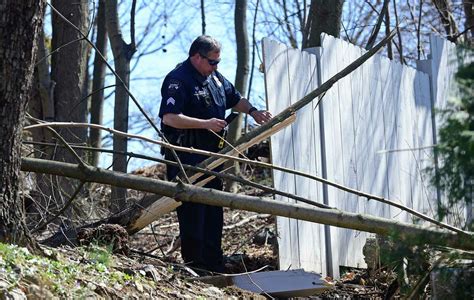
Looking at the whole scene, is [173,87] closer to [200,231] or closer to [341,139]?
[200,231]

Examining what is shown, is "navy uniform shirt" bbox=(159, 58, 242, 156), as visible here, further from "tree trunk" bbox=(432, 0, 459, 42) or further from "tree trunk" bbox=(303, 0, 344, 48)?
"tree trunk" bbox=(432, 0, 459, 42)

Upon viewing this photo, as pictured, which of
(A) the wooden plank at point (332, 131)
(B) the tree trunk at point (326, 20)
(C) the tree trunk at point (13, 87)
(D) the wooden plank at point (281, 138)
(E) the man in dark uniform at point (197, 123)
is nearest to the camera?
(C) the tree trunk at point (13, 87)

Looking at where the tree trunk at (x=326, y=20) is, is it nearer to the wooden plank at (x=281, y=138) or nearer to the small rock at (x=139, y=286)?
the wooden plank at (x=281, y=138)

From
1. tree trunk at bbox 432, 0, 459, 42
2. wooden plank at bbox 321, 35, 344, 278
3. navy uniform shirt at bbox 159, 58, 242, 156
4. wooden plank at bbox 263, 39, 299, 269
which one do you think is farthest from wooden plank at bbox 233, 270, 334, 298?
tree trunk at bbox 432, 0, 459, 42

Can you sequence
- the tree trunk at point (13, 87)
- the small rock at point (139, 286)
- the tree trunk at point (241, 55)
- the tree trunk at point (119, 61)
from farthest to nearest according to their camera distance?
the tree trunk at point (241, 55) < the tree trunk at point (119, 61) < the small rock at point (139, 286) < the tree trunk at point (13, 87)

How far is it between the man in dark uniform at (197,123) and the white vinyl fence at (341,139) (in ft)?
1.17

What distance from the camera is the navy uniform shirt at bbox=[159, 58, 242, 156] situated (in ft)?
24.3

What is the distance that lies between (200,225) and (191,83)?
108 cm

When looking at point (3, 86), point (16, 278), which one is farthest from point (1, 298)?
point (3, 86)

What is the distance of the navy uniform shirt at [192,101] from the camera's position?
7.41 metres

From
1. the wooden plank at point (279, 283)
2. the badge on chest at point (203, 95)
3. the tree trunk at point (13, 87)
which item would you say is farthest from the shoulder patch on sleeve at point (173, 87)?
the tree trunk at point (13, 87)

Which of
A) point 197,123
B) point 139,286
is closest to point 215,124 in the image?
point 197,123

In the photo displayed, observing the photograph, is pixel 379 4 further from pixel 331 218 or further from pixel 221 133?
pixel 331 218

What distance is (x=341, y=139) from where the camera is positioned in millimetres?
8047
